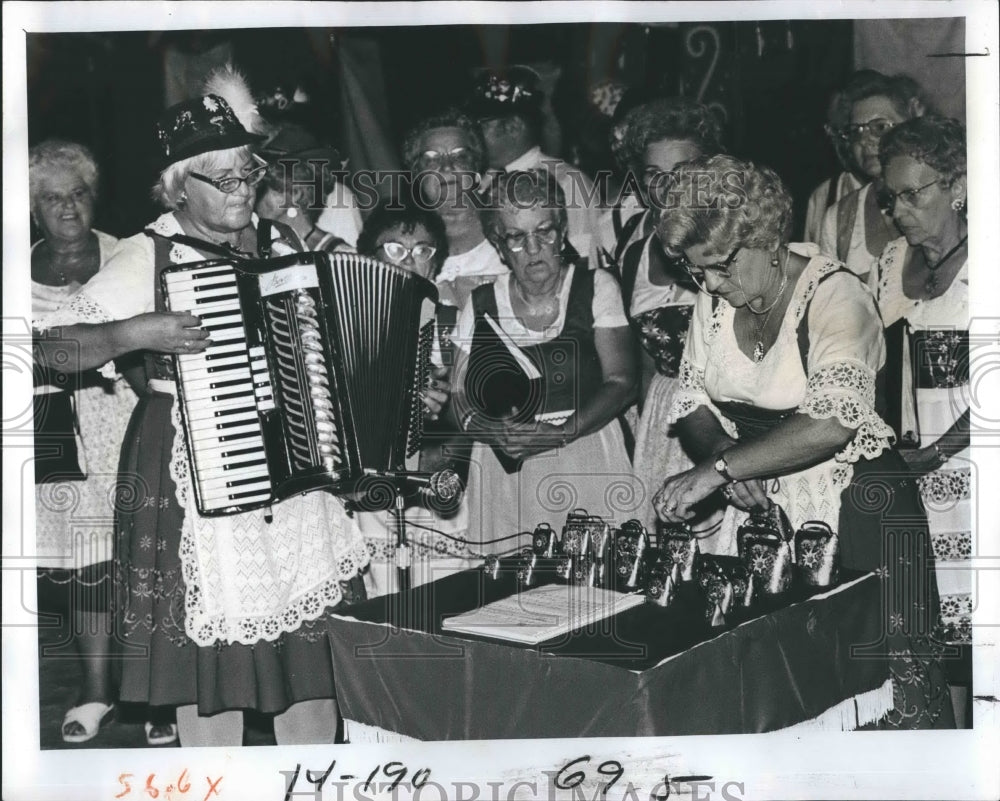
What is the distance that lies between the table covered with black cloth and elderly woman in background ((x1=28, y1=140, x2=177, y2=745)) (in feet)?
2.52

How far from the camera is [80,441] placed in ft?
10.9

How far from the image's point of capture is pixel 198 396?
10.3 feet

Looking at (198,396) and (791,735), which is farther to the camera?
(791,735)

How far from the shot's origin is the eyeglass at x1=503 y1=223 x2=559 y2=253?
332 centimetres

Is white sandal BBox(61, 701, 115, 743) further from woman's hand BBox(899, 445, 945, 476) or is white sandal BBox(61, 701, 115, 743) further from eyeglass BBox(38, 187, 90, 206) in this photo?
woman's hand BBox(899, 445, 945, 476)

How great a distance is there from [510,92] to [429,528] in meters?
1.43

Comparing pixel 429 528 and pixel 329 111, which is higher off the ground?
pixel 329 111

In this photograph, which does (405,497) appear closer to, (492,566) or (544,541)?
(492,566)

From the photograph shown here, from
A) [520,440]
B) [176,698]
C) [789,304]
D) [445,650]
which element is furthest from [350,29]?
[176,698]

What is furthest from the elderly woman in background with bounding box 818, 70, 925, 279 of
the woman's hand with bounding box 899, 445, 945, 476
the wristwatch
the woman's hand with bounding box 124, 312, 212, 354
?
the woman's hand with bounding box 124, 312, 212, 354

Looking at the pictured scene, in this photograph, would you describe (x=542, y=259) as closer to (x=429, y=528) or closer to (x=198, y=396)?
(x=429, y=528)

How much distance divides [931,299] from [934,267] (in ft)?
0.35

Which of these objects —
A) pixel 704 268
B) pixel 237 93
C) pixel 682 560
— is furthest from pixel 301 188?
pixel 682 560

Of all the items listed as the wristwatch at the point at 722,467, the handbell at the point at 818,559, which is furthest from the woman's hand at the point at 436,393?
the handbell at the point at 818,559
